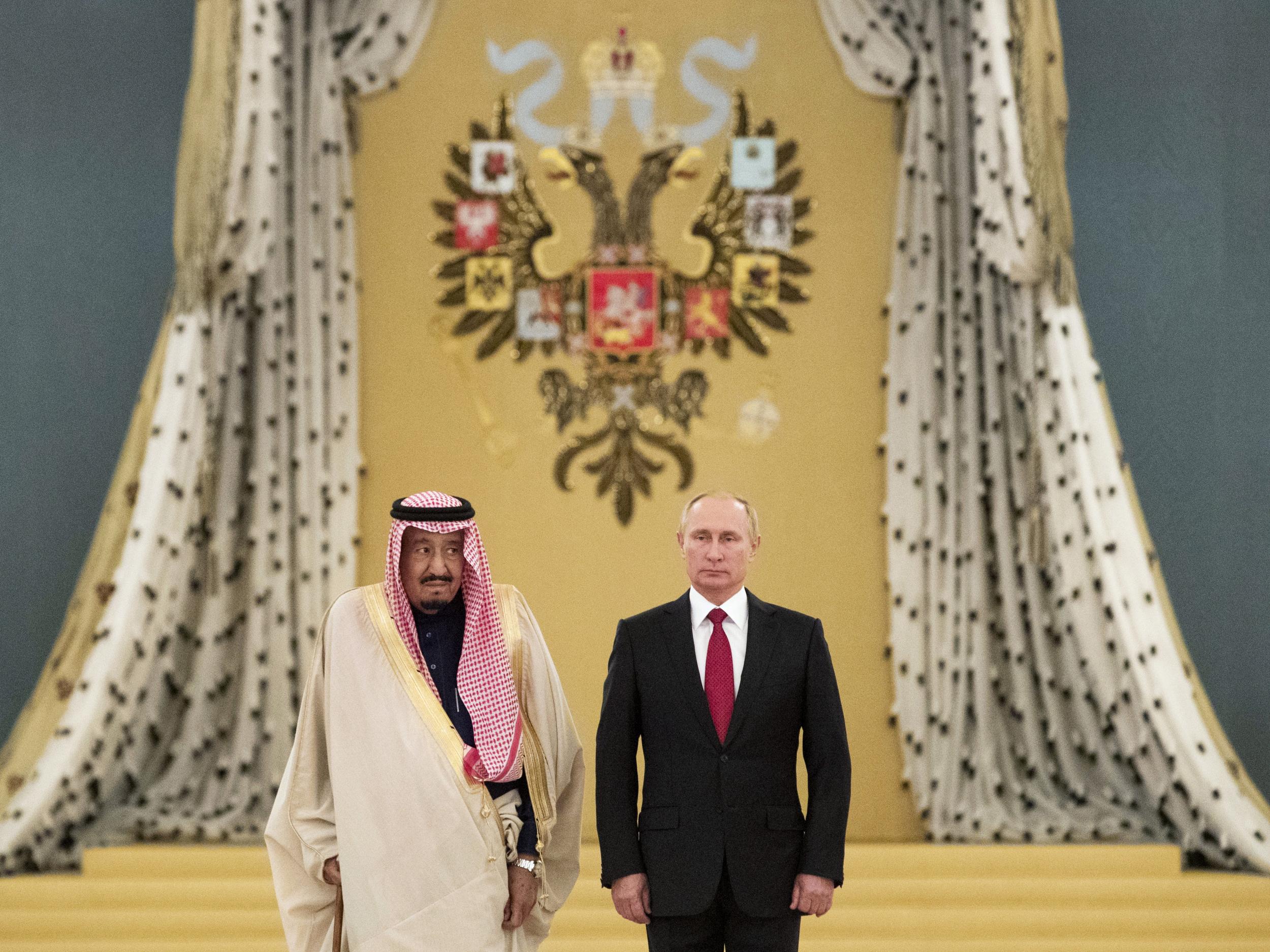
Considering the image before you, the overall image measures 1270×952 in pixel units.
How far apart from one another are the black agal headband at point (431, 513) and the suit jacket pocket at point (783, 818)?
0.82m

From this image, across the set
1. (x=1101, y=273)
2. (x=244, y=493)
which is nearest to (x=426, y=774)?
(x=244, y=493)

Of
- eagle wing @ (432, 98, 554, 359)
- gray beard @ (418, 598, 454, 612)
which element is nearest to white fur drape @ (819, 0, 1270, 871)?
eagle wing @ (432, 98, 554, 359)

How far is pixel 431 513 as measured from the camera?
2828 millimetres

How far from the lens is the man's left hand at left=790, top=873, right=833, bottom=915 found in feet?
8.45

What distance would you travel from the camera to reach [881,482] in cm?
557

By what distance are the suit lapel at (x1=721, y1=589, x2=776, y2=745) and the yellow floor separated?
187cm

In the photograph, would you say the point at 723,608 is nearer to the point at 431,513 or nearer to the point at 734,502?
the point at 734,502

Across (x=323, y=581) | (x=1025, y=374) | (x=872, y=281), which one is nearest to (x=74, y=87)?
(x=323, y=581)

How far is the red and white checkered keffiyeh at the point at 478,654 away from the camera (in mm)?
2777

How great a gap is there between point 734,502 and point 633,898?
29.7 inches

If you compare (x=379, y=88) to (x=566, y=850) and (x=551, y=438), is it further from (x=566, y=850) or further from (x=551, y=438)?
(x=566, y=850)

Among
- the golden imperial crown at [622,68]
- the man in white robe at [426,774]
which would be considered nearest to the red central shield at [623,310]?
the golden imperial crown at [622,68]

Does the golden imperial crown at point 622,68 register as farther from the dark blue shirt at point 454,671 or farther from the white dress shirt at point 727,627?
the white dress shirt at point 727,627

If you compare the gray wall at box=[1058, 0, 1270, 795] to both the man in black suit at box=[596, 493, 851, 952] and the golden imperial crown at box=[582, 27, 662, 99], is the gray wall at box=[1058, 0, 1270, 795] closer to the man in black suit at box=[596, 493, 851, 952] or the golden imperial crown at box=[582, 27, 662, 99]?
the golden imperial crown at box=[582, 27, 662, 99]
